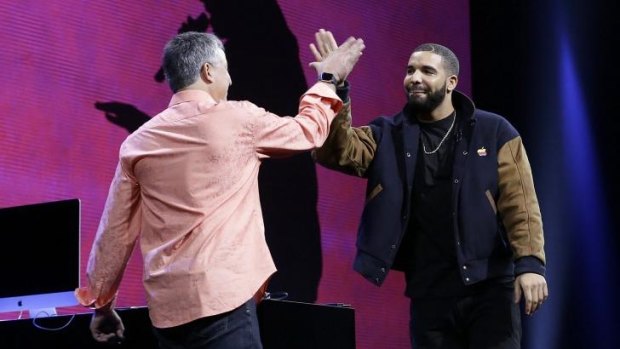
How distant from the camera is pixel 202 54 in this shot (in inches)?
113

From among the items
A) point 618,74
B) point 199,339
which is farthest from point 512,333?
point 618,74

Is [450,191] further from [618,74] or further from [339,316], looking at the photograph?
[618,74]

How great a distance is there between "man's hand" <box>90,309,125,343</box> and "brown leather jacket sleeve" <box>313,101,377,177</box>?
895mm

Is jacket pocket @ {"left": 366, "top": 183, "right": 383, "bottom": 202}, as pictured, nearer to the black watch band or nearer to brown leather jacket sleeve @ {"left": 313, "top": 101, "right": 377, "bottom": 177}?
brown leather jacket sleeve @ {"left": 313, "top": 101, "right": 377, "bottom": 177}

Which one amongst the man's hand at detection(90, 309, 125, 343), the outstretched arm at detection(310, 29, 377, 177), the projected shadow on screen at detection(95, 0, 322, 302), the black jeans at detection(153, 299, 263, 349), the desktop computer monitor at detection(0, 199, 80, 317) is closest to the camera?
the black jeans at detection(153, 299, 263, 349)

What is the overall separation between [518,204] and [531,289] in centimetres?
30

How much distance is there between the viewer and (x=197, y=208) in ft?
8.84

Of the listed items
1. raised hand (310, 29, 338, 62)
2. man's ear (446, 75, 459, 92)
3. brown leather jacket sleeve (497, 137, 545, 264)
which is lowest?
brown leather jacket sleeve (497, 137, 545, 264)

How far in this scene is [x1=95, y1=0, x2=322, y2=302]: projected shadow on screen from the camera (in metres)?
5.19

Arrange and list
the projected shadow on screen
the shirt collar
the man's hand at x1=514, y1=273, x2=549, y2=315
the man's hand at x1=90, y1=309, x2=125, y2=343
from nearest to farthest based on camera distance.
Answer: the shirt collar, the man's hand at x1=90, y1=309, x2=125, y2=343, the man's hand at x1=514, y1=273, x2=549, y2=315, the projected shadow on screen

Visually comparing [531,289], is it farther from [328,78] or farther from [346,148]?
[328,78]

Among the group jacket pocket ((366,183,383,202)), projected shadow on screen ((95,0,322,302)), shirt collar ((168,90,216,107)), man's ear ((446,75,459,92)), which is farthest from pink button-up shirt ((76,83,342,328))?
projected shadow on screen ((95,0,322,302))

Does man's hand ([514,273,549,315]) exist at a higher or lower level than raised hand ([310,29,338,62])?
lower

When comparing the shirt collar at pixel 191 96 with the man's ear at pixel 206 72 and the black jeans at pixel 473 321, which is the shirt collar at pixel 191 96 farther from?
the black jeans at pixel 473 321
